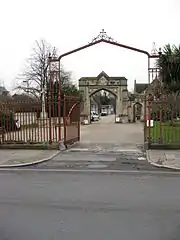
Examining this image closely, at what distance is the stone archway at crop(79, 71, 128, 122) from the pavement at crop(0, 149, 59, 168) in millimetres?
52754

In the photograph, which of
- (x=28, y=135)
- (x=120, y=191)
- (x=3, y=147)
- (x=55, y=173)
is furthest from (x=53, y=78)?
(x=120, y=191)

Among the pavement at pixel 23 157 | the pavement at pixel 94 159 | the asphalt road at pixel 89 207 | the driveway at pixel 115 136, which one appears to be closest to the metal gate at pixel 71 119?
the driveway at pixel 115 136

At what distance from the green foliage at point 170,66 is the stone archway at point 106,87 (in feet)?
155

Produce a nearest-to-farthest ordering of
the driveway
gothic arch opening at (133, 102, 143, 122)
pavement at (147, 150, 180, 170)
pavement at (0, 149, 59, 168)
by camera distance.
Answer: pavement at (147, 150, 180, 170) < pavement at (0, 149, 59, 168) < the driveway < gothic arch opening at (133, 102, 143, 122)

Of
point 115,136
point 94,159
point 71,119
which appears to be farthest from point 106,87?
point 94,159

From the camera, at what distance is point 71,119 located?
76.9 ft

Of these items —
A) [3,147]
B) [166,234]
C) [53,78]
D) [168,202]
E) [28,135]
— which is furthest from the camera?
[53,78]

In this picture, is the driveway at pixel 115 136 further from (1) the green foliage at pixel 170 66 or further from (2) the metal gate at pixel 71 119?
(1) the green foliage at pixel 170 66

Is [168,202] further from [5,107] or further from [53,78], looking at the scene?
[53,78]

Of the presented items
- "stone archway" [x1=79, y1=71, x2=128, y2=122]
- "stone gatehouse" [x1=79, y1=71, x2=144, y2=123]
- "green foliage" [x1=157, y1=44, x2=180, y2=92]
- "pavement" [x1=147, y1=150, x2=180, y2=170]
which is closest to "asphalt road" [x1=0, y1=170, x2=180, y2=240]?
"pavement" [x1=147, y1=150, x2=180, y2=170]

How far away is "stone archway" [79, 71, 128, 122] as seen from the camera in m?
72.9

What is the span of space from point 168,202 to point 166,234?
250cm

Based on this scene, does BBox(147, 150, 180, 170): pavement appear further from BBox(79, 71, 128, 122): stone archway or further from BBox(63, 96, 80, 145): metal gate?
BBox(79, 71, 128, 122): stone archway

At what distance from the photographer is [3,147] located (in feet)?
67.9
